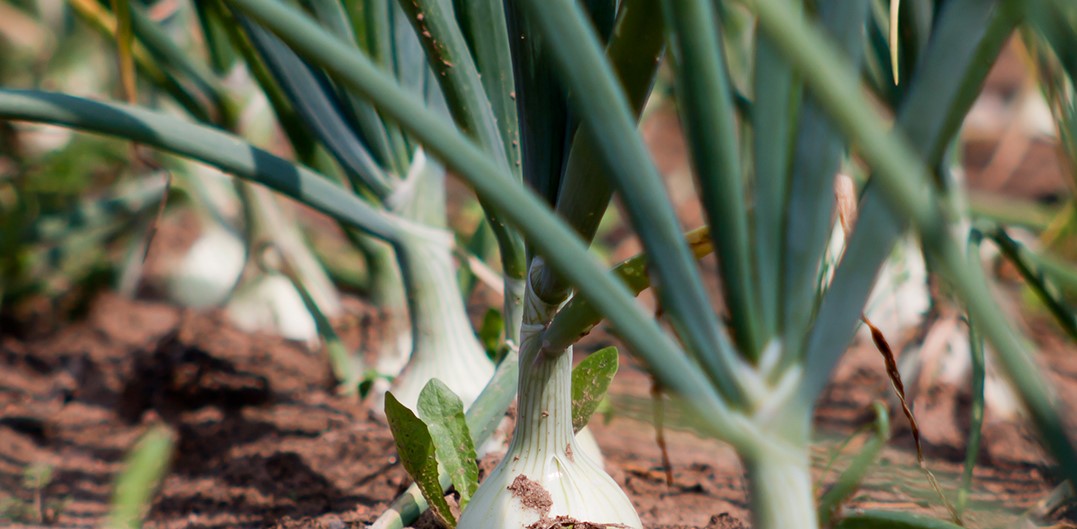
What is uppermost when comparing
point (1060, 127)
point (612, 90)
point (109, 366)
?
point (109, 366)

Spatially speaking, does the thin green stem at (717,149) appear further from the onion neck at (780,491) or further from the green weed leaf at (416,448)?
the green weed leaf at (416,448)

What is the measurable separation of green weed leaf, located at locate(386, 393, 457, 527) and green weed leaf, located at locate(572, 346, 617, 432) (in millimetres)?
122

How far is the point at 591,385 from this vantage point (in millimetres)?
671

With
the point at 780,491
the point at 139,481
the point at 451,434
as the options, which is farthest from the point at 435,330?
the point at 780,491

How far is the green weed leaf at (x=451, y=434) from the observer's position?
627 mm

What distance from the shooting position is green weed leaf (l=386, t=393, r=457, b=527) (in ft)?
1.97

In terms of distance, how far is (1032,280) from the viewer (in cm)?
68

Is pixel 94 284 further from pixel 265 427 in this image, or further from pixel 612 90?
pixel 612 90

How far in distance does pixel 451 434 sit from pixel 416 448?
36 mm

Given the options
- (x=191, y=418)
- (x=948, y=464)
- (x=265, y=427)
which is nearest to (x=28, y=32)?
(x=191, y=418)

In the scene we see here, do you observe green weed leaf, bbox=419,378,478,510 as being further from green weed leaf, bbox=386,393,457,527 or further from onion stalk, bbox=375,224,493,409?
onion stalk, bbox=375,224,493,409

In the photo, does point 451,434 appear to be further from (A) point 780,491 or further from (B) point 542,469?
(A) point 780,491

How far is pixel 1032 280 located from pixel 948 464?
1.47 ft

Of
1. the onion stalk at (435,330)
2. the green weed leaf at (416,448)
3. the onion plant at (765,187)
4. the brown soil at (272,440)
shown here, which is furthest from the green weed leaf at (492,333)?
the onion plant at (765,187)
